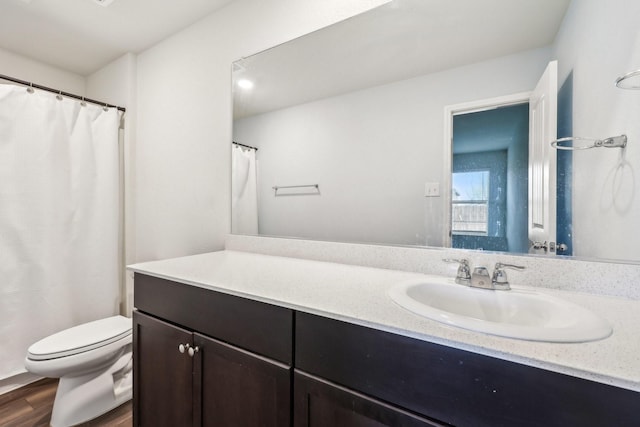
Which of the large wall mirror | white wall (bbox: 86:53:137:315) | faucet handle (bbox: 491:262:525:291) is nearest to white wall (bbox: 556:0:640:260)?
the large wall mirror

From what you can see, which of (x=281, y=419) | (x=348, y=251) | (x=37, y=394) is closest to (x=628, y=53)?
(x=348, y=251)

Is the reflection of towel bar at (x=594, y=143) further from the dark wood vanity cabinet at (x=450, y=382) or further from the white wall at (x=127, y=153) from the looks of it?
the white wall at (x=127, y=153)

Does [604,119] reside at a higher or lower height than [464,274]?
higher

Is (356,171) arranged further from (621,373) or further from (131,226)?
(131,226)

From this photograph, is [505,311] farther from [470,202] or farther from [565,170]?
[565,170]

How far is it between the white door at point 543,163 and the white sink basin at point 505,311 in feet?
0.77

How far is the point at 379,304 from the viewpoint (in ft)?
2.60

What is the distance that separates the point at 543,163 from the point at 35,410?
2.80m

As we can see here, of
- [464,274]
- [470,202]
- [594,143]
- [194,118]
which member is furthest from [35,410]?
[594,143]

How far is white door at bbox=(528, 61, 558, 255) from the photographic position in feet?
3.15

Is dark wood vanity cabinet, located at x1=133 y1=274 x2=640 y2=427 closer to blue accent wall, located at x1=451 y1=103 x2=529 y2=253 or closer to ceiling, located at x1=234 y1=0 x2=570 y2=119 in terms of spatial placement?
blue accent wall, located at x1=451 y1=103 x2=529 y2=253

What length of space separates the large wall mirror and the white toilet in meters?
1.04

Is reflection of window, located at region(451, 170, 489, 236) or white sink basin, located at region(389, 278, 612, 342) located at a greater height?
reflection of window, located at region(451, 170, 489, 236)

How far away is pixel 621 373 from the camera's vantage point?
472 millimetres
